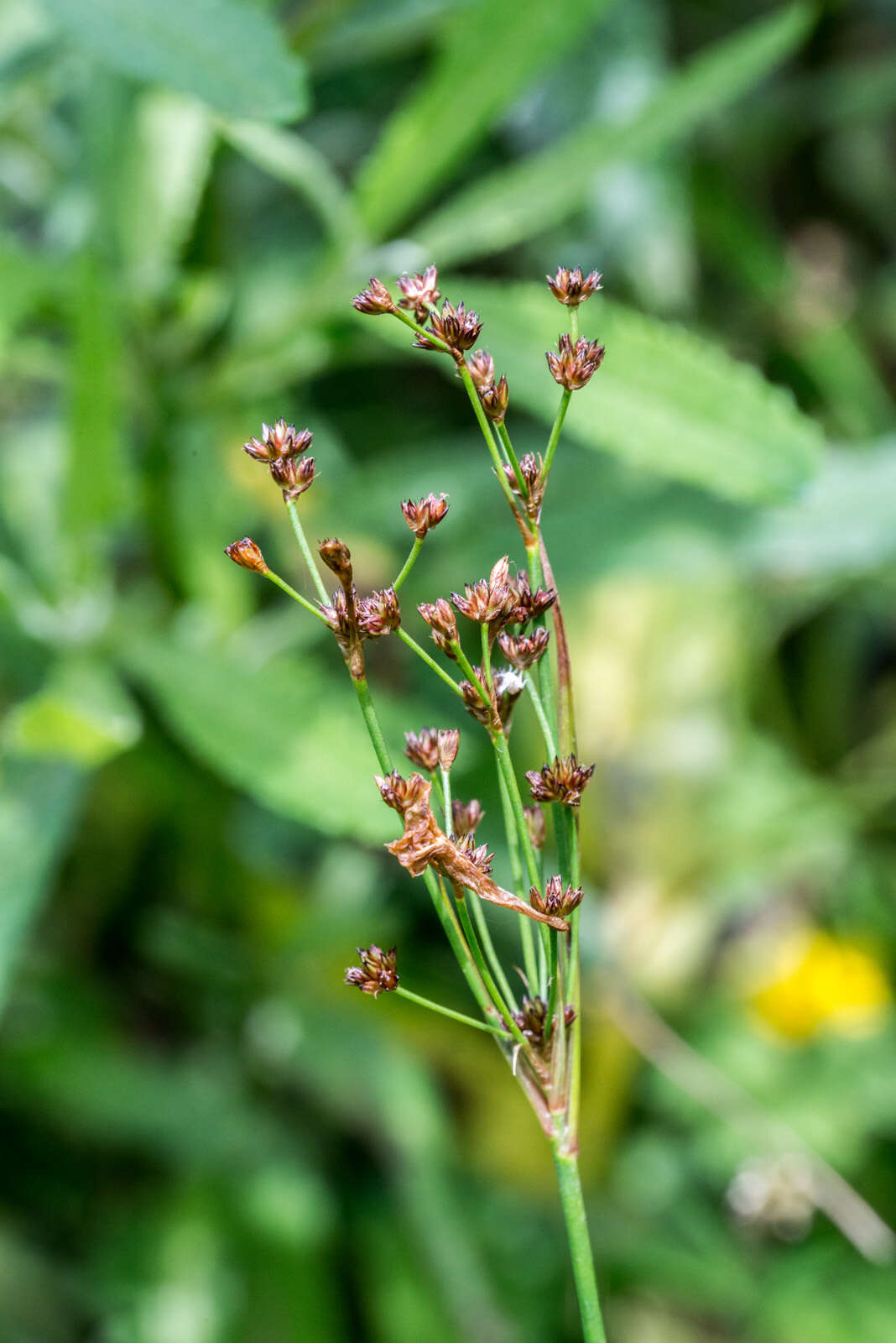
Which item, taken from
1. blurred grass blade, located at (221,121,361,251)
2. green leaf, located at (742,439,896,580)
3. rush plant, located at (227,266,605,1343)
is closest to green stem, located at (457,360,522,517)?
rush plant, located at (227,266,605,1343)

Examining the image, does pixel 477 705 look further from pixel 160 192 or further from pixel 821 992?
pixel 821 992

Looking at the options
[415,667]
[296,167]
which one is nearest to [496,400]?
[296,167]

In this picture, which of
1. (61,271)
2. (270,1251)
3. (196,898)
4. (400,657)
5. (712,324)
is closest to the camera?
(61,271)

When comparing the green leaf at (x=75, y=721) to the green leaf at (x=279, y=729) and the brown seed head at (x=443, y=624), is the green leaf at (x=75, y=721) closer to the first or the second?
the green leaf at (x=279, y=729)

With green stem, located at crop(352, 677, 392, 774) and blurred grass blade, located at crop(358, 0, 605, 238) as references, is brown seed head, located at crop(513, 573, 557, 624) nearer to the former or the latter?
green stem, located at crop(352, 677, 392, 774)

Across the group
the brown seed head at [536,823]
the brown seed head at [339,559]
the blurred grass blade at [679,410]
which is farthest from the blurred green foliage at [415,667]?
the brown seed head at [339,559]

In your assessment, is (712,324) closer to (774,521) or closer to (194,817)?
(774,521)

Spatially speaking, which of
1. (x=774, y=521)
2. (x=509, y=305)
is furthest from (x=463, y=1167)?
(x=509, y=305)
